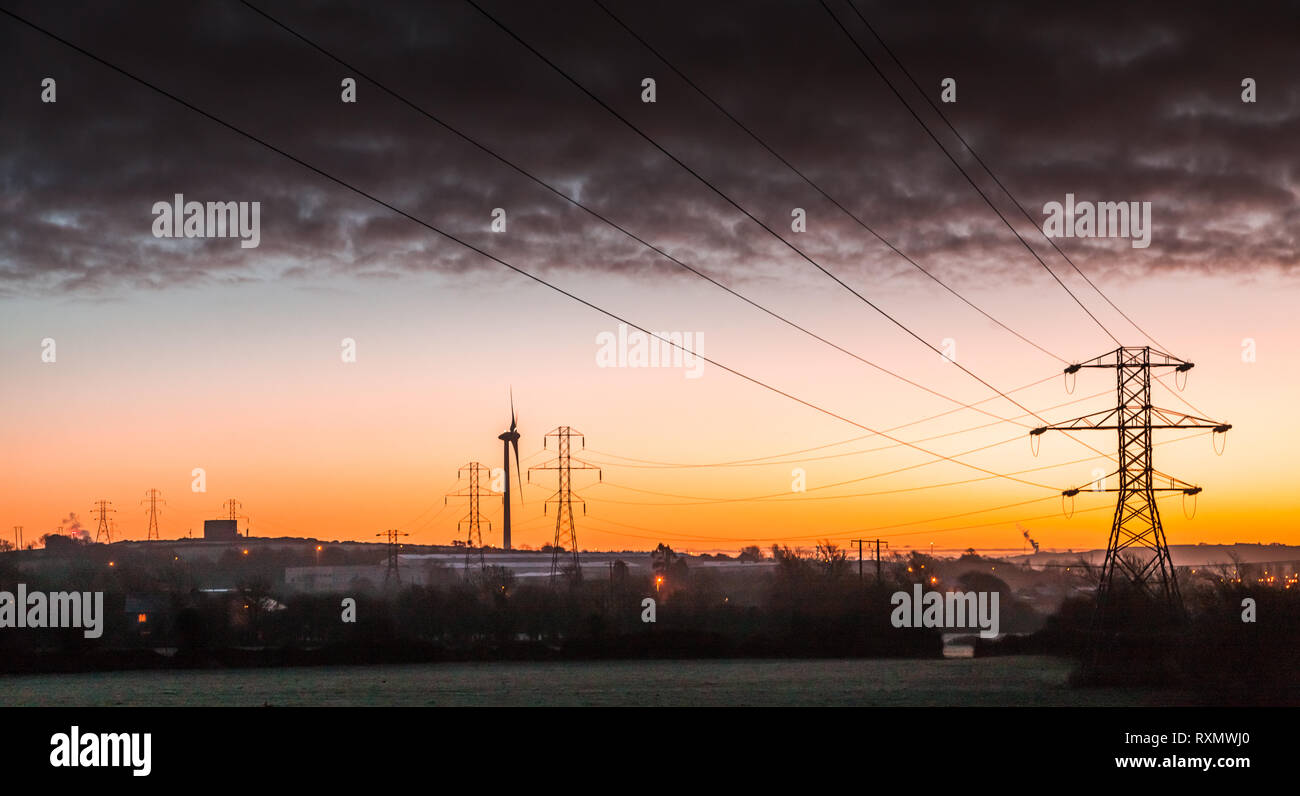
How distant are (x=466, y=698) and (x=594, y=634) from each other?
129 ft
